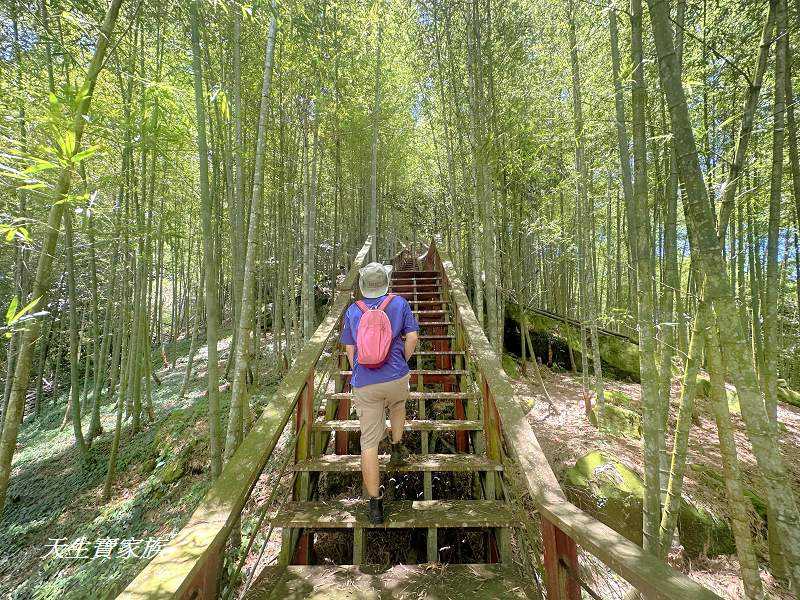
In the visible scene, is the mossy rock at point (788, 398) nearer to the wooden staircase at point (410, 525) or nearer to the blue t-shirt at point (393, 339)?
the wooden staircase at point (410, 525)

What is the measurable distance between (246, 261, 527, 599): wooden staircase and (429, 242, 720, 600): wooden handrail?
14.7 inches

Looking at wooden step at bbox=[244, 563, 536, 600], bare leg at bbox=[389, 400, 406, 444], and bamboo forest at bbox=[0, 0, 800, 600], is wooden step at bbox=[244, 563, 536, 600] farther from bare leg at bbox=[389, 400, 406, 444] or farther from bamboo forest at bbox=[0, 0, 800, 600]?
bare leg at bbox=[389, 400, 406, 444]

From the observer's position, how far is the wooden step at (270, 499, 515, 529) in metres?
1.80

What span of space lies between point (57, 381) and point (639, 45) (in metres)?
13.6

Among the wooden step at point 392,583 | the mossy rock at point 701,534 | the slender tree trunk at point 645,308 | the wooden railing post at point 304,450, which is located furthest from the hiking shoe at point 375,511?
the mossy rock at point 701,534

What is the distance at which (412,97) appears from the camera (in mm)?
8188

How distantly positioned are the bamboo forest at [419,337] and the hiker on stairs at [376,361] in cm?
1

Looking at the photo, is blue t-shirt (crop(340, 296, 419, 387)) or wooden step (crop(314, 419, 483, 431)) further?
wooden step (crop(314, 419, 483, 431))

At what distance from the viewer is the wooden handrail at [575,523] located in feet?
2.89

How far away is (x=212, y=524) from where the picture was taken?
126 cm

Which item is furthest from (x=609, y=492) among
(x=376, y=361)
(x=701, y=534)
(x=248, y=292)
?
(x=248, y=292)

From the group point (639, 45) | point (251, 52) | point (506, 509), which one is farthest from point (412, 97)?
point (506, 509)

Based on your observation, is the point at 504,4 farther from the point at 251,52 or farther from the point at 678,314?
the point at 678,314

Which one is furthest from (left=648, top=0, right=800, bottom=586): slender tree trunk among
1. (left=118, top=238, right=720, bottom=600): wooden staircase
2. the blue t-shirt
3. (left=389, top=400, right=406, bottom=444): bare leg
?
(left=389, top=400, right=406, bottom=444): bare leg
